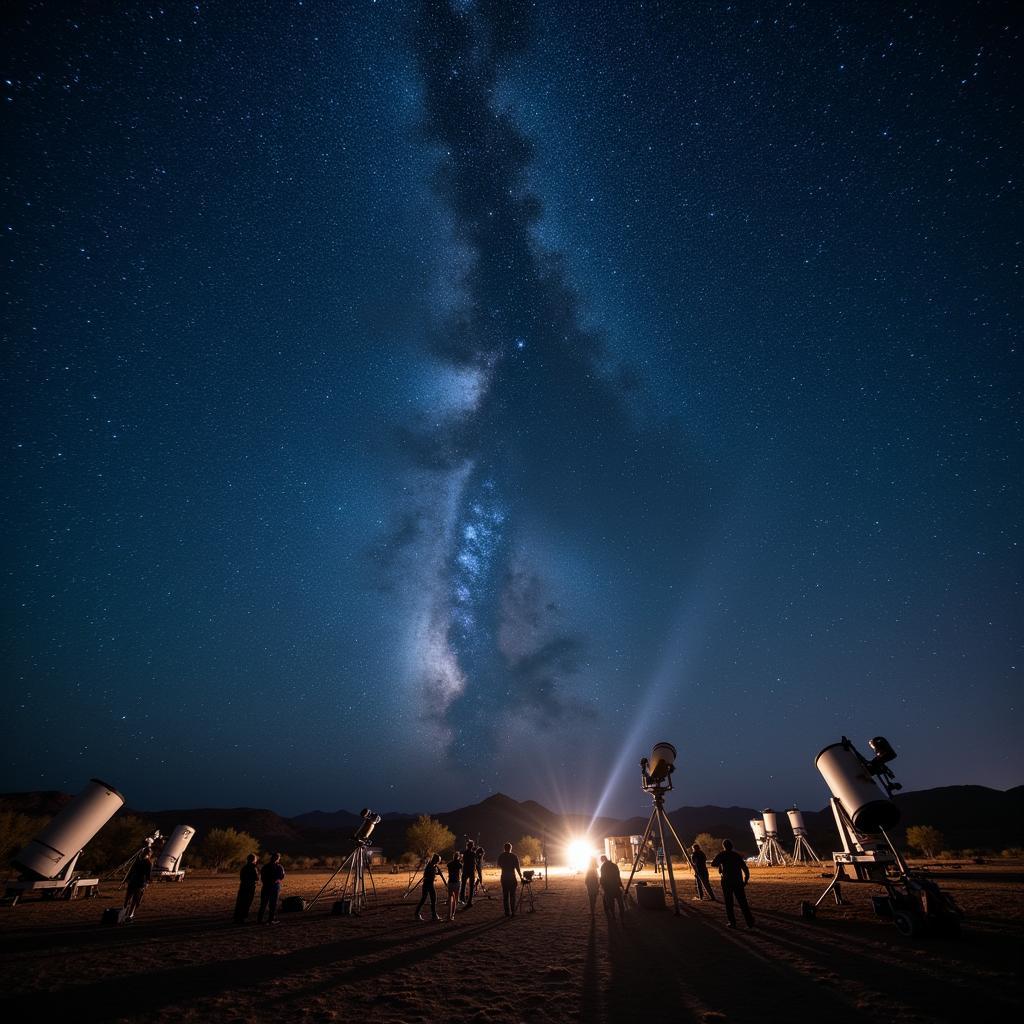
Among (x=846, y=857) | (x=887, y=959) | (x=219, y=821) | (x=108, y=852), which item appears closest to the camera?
(x=887, y=959)

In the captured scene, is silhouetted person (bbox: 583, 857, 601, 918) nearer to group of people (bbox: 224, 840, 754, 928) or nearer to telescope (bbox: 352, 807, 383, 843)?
group of people (bbox: 224, 840, 754, 928)

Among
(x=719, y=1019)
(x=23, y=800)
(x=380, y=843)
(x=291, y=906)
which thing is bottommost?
(x=719, y=1019)

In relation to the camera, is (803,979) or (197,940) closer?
(803,979)

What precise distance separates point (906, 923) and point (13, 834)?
40.5 metres

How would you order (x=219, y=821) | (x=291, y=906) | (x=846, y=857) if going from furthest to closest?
(x=219, y=821) → (x=291, y=906) → (x=846, y=857)

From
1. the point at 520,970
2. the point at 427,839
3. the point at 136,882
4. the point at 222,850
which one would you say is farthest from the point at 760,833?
the point at 222,850

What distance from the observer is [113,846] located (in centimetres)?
3456

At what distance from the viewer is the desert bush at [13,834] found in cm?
2564

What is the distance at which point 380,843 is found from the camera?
8294 centimetres

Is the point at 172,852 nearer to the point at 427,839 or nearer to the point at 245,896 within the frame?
the point at 245,896

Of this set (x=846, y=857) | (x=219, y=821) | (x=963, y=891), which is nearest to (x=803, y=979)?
(x=846, y=857)

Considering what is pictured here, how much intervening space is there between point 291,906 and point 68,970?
23.5ft

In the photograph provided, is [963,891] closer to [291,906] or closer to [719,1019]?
[719,1019]

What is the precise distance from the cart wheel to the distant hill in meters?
41.8
